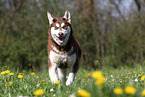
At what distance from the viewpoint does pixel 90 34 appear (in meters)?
9.95

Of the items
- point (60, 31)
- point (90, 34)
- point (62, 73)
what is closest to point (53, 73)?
point (62, 73)

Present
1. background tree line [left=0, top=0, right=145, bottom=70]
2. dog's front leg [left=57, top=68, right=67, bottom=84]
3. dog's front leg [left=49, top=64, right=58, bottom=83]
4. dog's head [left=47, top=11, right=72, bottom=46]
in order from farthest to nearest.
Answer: background tree line [left=0, top=0, right=145, bottom=70] → dog's front leg [left=57, top=68, right=67, bottom=84] → dog's front leg [left=49, top=64, right=58, bottom=83] → dog's head [left=47, top=11, right=72, bottom=46]

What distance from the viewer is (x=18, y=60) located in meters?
10.0

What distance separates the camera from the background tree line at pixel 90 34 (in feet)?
32.3

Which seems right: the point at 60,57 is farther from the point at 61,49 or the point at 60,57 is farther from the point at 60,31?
the point at 60,31

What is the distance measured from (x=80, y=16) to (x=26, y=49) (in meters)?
3.48

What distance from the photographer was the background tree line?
388 inches

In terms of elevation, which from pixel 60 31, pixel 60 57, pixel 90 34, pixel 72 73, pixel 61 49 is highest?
pixel 90 34

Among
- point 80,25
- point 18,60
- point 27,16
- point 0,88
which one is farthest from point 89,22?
point 0,88

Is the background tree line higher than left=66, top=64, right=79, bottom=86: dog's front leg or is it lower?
higher

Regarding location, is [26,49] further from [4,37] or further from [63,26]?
[63,26]

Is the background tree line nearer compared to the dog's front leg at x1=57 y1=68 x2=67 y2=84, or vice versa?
the dog's front leg at x1=57 y1=68 x2=67 y2=84

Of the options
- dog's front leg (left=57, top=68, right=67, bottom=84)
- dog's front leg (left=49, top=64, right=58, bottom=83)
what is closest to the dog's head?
dog's front leg (left=49, top=64, right=58, bottom=83)

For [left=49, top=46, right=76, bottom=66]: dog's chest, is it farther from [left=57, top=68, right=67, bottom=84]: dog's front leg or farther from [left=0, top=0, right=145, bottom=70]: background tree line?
[left=0, top=0, right=145, bottom=70]: background tree line
